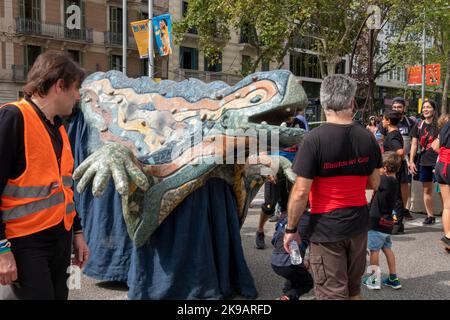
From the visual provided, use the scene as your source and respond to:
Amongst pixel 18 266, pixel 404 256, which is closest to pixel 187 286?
pixel 18 266

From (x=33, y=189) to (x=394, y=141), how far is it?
4847mm

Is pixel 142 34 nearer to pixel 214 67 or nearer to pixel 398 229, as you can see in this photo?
pixel 398 229

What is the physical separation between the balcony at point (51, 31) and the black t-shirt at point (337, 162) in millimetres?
20538

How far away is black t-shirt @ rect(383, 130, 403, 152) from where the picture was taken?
592cm

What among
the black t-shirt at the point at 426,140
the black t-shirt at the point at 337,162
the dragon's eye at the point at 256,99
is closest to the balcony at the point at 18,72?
the black t-shirt at the point at 426,140

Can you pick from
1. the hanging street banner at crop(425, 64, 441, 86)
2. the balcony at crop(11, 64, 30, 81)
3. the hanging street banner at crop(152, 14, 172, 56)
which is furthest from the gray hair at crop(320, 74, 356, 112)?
the balcony at crop(11, 64, 30, 81)

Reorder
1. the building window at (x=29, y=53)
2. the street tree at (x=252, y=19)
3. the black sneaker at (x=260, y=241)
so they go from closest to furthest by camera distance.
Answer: the black sneaker at (x=260, y=241), the street tree at (x=252, y=19), the building window at (x=29, y=53)

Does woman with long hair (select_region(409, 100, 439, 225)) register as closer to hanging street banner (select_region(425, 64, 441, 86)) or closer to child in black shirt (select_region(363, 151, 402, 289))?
child in black shirt (select_region(363, 151, 402, 289))

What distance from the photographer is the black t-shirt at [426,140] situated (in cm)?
607

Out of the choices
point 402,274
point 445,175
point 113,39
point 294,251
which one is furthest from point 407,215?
point 113,39

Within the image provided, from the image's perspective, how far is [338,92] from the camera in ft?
8.50

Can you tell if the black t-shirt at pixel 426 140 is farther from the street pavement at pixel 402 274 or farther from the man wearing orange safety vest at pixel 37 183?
the man wearing orange safety vest at pixel 37 183

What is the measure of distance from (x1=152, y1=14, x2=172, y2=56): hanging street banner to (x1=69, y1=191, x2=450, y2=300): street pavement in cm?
675
